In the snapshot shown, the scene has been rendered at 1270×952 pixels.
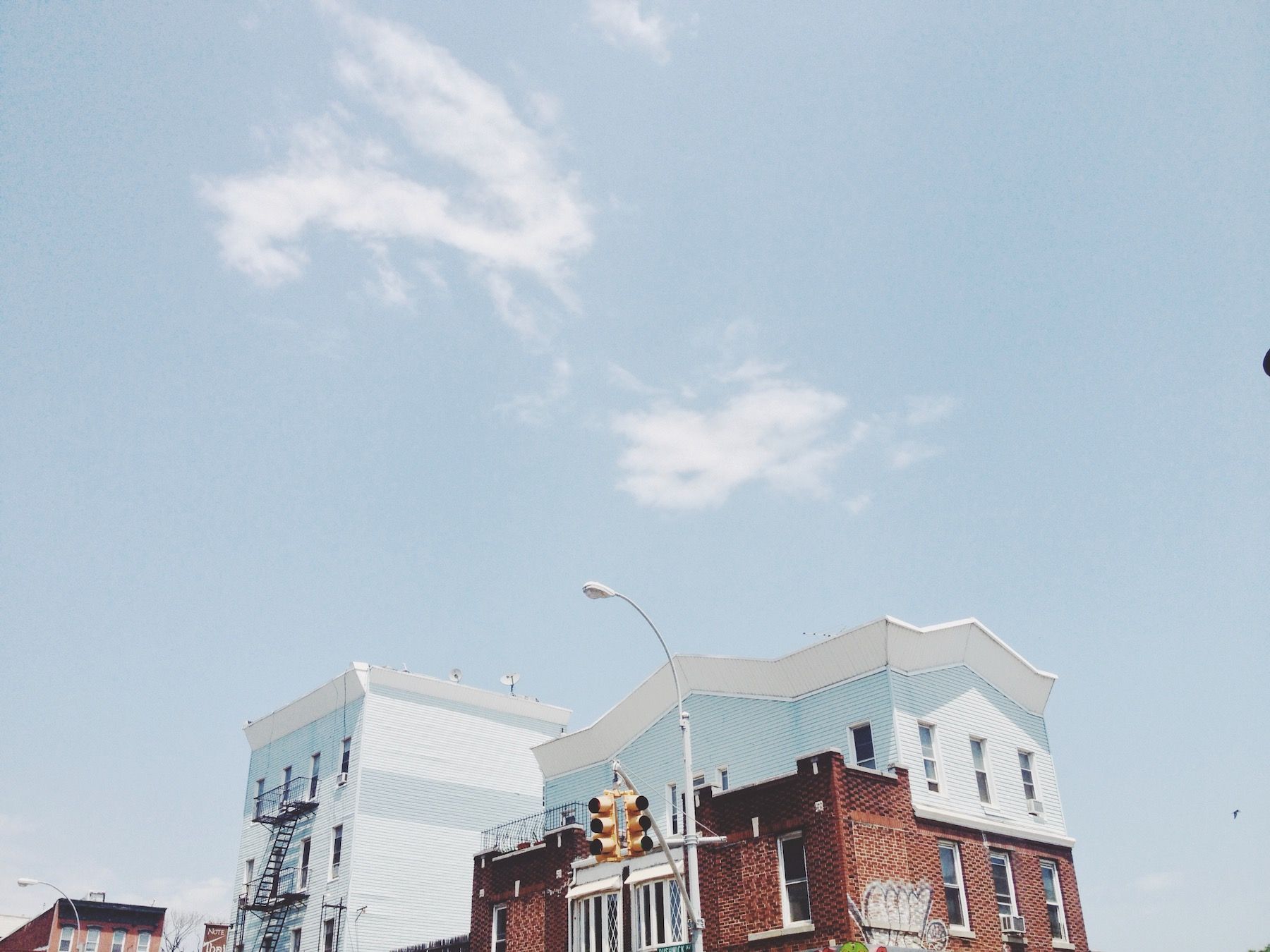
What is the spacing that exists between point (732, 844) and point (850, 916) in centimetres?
407

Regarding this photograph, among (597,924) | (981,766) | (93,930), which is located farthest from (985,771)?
(93,930)

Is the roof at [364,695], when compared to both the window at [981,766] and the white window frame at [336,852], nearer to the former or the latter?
the white window frame at [336,852]

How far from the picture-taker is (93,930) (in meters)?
62.6

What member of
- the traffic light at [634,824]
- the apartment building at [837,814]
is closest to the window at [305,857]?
the apartment building at [837,814]

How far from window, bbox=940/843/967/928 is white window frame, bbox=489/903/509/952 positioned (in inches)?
534

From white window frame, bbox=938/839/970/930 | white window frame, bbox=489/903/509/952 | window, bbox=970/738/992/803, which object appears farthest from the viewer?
white window frame, bbox=489/903/509/952

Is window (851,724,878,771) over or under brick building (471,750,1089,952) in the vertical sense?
over

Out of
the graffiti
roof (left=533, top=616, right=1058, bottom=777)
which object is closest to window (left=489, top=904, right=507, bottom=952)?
roof (left=533, top=616, right=1058, bottom=777)

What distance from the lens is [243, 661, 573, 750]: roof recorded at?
1842 inches

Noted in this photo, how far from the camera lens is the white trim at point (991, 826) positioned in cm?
2855

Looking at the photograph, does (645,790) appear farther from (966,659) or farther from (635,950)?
(966,659)

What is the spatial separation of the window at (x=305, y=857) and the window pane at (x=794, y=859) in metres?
26.0

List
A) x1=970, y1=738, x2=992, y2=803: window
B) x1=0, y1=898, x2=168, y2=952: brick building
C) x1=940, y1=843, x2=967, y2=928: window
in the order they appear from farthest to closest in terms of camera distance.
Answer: x1=0, y1=898, x2=168, y2=952: brick building → x1=970, y1=738, x2=992, y2=803: window → x1=940, y1=843, x2=967, y2=928: window

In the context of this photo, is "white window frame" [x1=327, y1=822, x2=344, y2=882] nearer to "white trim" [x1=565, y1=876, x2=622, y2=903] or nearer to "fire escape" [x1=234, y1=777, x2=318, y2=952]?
"fire escape" [x1=234, y1=777, x2=318, y2=952]
